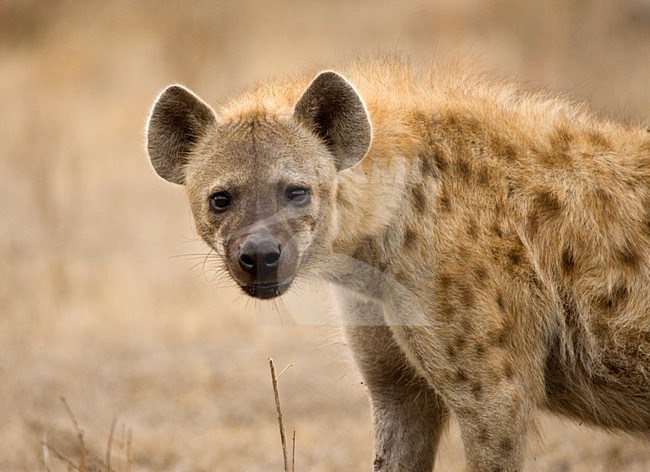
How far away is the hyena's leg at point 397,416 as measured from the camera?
11.7ft

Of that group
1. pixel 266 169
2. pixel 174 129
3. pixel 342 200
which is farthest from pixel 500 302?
pixel 174 129

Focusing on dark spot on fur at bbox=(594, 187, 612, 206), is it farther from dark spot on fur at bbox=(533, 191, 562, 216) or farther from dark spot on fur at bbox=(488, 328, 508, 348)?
dark spot on fur at bbox=(488, 328, 508, 348)

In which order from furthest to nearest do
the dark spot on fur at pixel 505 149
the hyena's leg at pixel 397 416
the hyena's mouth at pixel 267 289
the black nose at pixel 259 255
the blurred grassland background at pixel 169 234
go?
the blurred grassland background at pixel 169 234 → the hyena's leg at pixel 397 416 → the dark spot on fur at pixel 505 149 → the hyena's mouth at pixel 267 289 → the black nose at pixel 259 255

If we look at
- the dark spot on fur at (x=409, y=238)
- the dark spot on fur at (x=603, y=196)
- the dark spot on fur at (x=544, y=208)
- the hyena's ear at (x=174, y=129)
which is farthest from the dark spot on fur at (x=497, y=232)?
the hyena's ear at (x=174, y=129)

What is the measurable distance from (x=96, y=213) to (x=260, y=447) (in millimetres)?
4639

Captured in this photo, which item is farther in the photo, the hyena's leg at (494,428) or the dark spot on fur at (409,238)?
the dark spot on fur at (409,238)

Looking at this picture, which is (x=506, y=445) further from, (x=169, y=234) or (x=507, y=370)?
(x=169, y=234)

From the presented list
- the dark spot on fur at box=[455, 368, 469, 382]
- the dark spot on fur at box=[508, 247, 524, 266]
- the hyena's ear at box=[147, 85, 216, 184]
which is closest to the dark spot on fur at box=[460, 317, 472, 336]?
the dark spot on fur at box=[455, 368, 469, 382]

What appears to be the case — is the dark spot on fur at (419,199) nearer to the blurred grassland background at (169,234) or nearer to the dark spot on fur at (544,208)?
the dark spot on fur at (544,208)

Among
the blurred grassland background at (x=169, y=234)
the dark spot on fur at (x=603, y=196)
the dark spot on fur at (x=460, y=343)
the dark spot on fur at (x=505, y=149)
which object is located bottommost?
the blurred grassland background at (x=169, y=234)

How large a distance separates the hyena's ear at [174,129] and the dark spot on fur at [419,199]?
63 cm

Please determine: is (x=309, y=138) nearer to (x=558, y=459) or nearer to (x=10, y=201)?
(x=558, y=459)

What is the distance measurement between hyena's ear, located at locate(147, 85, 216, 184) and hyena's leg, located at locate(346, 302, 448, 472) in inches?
29.7

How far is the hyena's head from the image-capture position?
3.07 m
